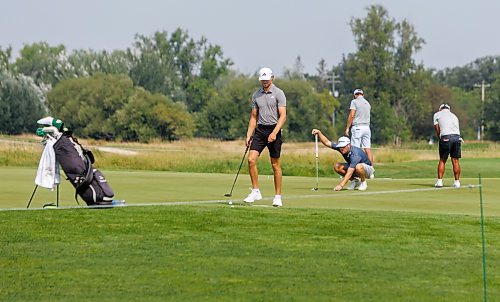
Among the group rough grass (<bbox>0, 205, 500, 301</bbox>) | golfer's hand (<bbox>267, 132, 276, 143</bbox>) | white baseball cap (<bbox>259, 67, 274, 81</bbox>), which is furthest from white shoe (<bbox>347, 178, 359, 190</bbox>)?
rough grass (<bbox>0, 205, 500, 301</bbox>)

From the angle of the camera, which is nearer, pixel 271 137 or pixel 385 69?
pixel 271 137

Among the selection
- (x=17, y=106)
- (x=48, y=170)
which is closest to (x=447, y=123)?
(x=48, y=170)

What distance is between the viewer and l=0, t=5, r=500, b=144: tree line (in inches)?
2901

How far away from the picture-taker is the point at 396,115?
90.2 meters

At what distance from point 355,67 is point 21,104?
3210 centimetres

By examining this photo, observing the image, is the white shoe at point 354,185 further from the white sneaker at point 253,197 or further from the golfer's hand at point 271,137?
the golfer's hand at point 271,137

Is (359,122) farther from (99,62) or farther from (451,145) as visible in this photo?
(99,62)

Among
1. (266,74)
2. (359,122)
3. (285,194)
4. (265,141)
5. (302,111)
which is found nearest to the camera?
(266,74)

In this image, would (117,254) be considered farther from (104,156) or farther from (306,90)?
(306,90)

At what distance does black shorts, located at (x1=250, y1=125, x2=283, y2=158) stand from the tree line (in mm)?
56570

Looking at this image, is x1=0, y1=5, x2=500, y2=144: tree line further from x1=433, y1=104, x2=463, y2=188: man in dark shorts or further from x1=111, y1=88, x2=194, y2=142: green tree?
x1=433, y1=104, x2=463, y2=188: man in dark shorts

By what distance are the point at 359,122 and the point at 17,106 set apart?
51929 millimetres

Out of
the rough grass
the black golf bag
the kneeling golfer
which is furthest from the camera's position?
the kneeling golfer

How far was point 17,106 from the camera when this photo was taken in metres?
69.8
